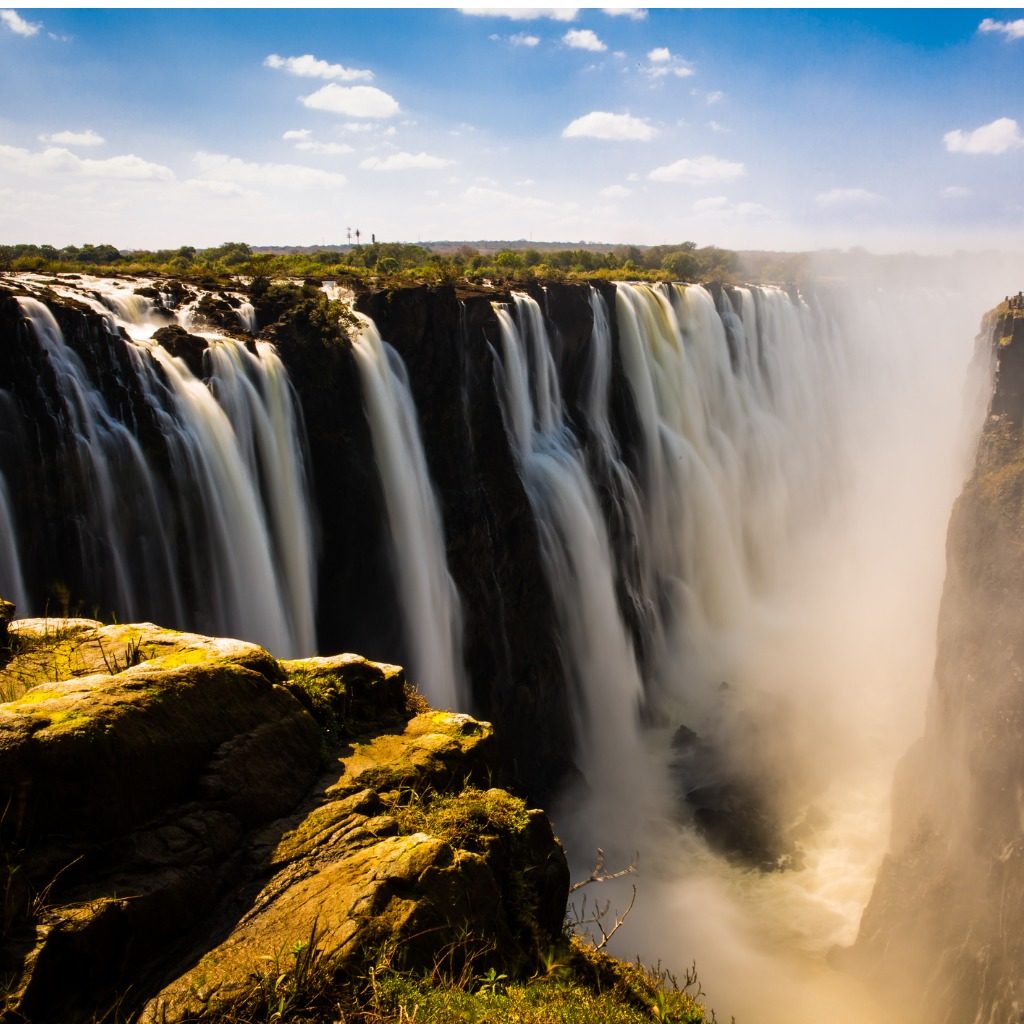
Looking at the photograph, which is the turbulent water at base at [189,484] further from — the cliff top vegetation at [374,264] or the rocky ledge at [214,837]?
the rocky ledge at [214,837]

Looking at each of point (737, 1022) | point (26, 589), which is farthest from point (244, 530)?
point (737, 1022)

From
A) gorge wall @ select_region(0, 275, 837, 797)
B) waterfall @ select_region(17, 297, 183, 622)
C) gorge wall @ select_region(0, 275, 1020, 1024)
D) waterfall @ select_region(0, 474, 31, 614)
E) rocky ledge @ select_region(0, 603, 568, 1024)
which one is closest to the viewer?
rocky ledge @ select_region(0, 603, 568, 1024)

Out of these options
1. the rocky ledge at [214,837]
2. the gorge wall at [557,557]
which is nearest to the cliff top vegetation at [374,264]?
the gorge wall at [557,557]

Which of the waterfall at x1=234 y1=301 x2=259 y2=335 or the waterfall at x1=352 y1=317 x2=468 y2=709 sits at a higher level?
the waterfall at x1=234 y1=301 x2=259 y2=335

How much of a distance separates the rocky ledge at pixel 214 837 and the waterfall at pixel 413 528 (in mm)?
12463

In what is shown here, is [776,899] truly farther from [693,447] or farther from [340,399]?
[693,447]

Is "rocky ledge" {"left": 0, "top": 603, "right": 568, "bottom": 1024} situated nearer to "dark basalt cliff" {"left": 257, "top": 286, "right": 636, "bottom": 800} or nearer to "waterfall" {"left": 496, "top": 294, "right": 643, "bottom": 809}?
"dark basalt cliff" {"left": 257, "top": 286, "right": 636, "bottom": 800}

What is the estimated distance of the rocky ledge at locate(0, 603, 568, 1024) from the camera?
392cm

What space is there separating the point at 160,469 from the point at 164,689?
9770mm

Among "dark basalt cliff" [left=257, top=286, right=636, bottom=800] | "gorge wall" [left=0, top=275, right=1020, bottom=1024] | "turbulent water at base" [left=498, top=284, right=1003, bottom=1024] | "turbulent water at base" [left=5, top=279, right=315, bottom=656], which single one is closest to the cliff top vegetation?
"dark basalt cliff" [left=257, top=286, right=636, bottom=800]

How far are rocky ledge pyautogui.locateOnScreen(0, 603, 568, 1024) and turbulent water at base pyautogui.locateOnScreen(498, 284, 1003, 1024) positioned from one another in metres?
11.5

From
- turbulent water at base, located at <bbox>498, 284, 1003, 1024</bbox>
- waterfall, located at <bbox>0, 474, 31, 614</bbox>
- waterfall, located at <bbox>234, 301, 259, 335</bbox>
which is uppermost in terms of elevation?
waterfall, located at <bbox>234, 301, 259, 335</bbox>

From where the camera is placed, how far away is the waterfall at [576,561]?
878 inches

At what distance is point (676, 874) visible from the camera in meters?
17.6
